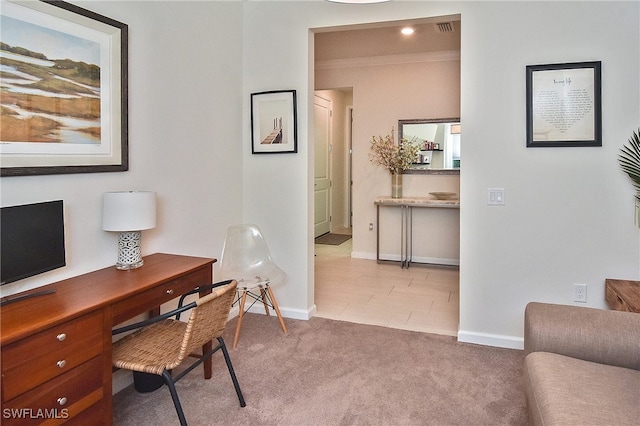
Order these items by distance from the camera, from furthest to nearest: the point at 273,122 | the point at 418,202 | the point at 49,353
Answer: the point at 418,202
the point at 273,122
the point at 49,353

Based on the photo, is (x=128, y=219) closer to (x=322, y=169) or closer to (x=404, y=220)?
(x=404, y=220)

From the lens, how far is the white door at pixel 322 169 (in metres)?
7.48


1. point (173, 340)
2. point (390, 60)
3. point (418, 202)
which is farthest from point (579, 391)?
point (390, 60)

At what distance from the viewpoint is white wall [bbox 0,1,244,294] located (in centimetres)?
228

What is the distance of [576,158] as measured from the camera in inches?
115

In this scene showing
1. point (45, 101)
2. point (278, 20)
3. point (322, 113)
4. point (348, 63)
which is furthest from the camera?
point (322, 113)

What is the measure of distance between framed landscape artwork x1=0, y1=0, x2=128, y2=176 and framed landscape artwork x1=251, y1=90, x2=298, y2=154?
4.36 feet

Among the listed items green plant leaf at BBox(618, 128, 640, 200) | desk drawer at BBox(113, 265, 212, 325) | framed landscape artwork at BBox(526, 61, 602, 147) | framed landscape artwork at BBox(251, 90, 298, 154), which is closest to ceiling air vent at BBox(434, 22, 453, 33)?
framed landscape artwork at BBox(526, 61, 602, 147)

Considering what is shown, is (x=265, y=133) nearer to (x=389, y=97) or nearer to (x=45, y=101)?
(x=45, y=101)

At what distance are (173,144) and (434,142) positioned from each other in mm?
3655

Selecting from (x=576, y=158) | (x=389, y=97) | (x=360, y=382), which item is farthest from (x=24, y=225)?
(x=389, y=97)

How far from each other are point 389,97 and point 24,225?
4771 millimetres

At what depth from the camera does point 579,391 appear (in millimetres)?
1599

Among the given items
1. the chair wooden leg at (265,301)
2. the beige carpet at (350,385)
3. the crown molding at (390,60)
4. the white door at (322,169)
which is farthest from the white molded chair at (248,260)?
the white door at (322,169)
